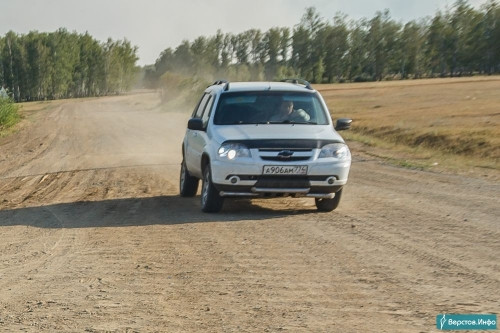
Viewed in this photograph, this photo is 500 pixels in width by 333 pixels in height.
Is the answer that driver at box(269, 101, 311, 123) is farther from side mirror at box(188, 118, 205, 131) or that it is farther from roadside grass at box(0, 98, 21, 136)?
roadside grass at box(0, 98, 21, 136)

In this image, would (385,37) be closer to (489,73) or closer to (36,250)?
(489,73)

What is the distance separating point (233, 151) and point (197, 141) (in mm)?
1705

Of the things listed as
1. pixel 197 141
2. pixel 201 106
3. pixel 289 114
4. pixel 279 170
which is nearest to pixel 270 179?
pixel 279 170

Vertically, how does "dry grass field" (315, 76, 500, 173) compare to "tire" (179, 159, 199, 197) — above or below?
below

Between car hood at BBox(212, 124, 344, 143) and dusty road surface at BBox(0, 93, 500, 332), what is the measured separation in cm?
102

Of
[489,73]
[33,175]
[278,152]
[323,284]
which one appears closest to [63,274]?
[323,284]

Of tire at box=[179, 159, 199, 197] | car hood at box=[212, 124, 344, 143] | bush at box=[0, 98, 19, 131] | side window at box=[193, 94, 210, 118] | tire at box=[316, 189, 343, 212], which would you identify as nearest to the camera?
car hood at box=[212, 124, 344, 143]

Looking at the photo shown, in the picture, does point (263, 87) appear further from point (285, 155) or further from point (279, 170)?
point (279, 170)

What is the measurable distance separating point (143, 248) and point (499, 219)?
4354mm

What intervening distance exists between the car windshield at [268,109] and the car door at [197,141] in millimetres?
398

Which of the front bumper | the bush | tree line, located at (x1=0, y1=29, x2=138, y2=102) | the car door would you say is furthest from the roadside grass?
tree line, located at (x1=0, y1=29, x2=138, y2=102)

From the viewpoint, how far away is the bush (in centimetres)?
4247

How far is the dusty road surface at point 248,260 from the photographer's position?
6.11 meters

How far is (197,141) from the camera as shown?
1267 centimetres
